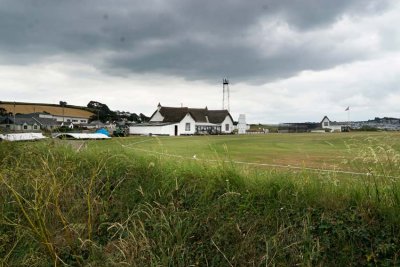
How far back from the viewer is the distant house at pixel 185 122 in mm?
76875

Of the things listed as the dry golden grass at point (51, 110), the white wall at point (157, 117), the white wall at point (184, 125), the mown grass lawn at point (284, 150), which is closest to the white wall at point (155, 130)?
the white wall at point (184, 125)

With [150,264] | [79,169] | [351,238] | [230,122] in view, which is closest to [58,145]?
[79,169]

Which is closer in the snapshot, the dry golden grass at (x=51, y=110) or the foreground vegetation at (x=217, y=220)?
the foreground vegetation at (x=217, y=220)

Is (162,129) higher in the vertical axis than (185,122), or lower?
lower

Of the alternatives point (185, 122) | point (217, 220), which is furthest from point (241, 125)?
point (217, 220)

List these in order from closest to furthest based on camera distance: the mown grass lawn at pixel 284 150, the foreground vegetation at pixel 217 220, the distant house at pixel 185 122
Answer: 1. the foreground vegetation at pixel 217 220
2. the mown grass lawn at pixel 284 150
3. the distant house at pixel 185 122

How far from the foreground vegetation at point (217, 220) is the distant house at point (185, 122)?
212 feet

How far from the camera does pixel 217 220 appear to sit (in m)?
4.62

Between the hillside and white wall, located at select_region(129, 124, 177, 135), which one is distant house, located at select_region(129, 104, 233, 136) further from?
the hillside

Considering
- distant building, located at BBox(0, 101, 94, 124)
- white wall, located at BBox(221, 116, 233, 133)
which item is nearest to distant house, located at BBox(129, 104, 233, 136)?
white wall, located at BBox(221, 116, 233, 133)

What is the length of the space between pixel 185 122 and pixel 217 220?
251ft

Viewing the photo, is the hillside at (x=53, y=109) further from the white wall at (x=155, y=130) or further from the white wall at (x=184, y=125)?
the white wall at (x=184, y=125)

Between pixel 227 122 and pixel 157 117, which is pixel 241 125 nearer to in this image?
pixel 227 122

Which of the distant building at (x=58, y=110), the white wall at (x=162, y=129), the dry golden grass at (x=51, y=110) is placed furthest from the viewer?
the dry golden grass at (x=51, y=110)
